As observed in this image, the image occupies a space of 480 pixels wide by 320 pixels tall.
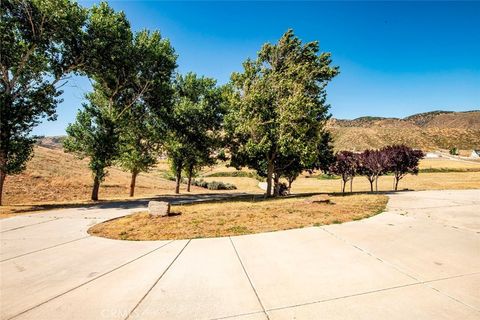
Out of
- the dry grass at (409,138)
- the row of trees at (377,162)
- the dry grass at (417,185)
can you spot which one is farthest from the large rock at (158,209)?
the dry grass at (409,138)

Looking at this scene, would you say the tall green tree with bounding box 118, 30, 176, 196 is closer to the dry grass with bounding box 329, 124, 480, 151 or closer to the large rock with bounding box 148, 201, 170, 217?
the large rock with bounding box 148, 201, 170, 217

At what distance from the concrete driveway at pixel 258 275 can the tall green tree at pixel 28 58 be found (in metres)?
11.8

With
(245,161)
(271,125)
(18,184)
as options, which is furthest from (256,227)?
(18,184)

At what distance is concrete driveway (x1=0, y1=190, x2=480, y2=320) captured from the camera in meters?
4.28

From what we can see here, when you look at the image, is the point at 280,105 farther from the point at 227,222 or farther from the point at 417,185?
the point at 417,185

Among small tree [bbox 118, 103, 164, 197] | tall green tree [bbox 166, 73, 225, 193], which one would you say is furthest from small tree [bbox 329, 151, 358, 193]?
small tree [bbox 118, 103, 164, 197]

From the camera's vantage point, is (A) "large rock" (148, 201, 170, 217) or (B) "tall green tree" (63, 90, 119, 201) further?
(B) "tall green tree" (63, 90, 119, 201)

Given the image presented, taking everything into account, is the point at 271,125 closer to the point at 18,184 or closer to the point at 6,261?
the point at 6,261

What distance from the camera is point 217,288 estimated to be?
16.6ft

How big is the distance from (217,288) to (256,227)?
457 cm

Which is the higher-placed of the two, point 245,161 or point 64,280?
point 245,161

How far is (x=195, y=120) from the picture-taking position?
28.6 meters

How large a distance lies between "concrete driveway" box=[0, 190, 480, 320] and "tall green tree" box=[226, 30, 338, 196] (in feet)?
36.3

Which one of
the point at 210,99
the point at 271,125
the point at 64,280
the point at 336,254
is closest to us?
the point at 64,280
